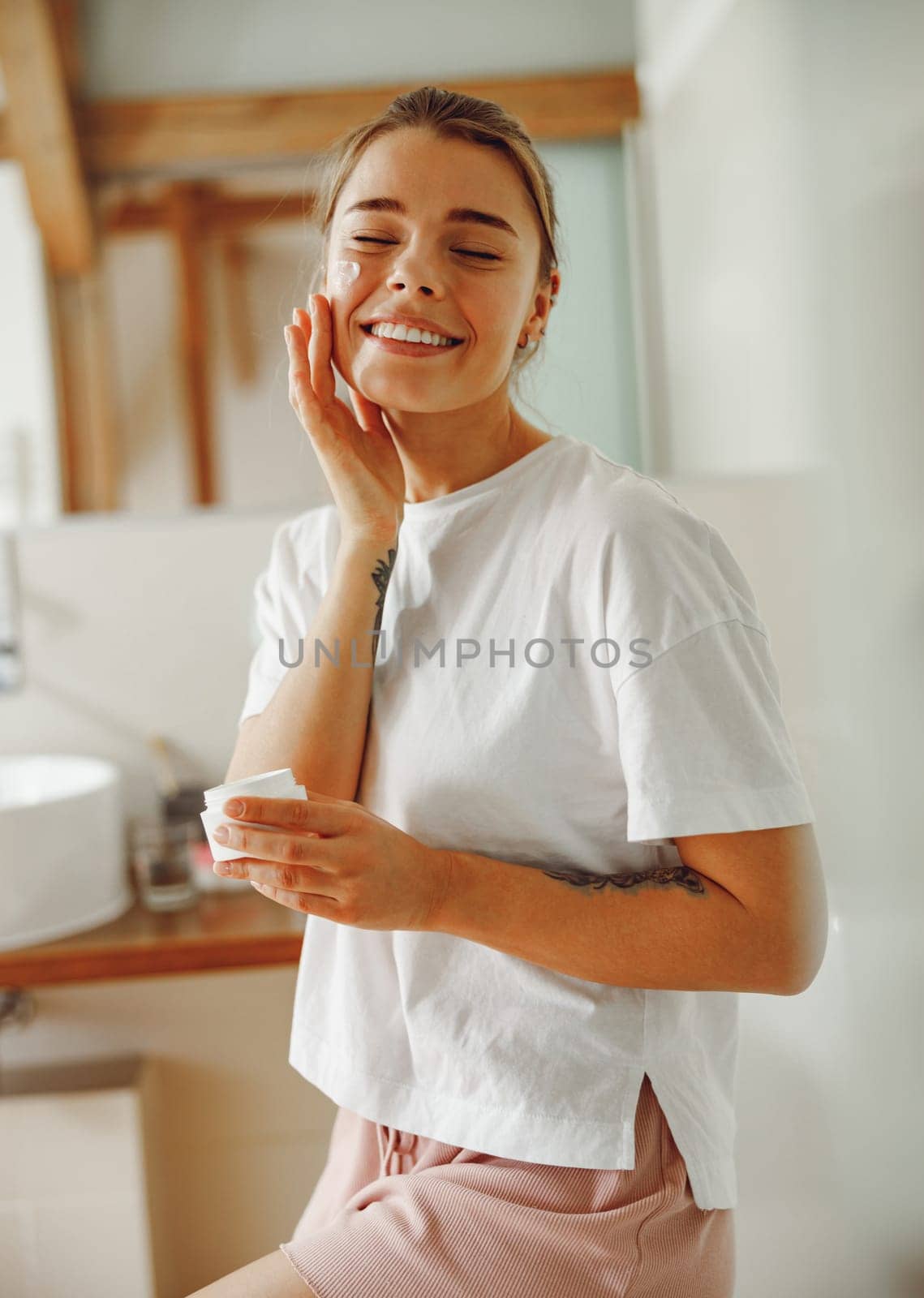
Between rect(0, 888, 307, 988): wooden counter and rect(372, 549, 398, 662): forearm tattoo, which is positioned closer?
rect(372, 549, 398, 662): forearm tattoo

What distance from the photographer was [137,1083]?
1698 mm

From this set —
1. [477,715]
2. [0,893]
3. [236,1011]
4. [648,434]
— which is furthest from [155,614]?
[477,715]

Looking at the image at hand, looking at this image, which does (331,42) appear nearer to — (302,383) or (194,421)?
(194,421)

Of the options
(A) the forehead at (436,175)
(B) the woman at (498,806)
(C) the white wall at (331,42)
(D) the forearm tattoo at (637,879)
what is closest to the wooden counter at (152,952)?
(B) the woman at (498,806)

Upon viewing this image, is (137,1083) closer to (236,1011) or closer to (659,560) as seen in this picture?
(236,1011)

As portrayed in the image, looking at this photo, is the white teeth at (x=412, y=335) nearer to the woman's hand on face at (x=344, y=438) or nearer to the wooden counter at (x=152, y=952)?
the woman's hand on face at (x=344, y=438)

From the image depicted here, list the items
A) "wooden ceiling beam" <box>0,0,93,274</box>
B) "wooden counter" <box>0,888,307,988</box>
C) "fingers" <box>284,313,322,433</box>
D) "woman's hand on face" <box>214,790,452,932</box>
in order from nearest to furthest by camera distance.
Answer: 1. "woman's hand on face" <box>214,790,452,932</box>
2. "fingers" <box>284,313,322,433</box>
3. "wooden counter" <box>0,888,307,988</box>
4. "wooden ceiling beam" <box>0,0,93,274</box>

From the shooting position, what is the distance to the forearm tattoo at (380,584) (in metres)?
0.91

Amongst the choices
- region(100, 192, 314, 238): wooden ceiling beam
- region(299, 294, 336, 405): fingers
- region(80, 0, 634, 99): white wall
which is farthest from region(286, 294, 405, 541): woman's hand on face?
region(80, 0, 634, 99): white wall

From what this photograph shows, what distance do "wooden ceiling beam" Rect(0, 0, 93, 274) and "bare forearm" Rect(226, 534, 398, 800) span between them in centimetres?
105

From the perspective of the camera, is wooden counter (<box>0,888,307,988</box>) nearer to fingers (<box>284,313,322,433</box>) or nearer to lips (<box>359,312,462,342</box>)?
fingers (<box>284,313,322,433</box>)

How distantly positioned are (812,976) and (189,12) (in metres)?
1.62

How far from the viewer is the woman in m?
0.74

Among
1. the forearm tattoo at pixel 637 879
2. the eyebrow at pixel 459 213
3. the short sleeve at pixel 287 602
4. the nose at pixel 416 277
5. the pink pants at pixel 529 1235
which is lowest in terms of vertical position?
the pink pants at pixel 529 1235
